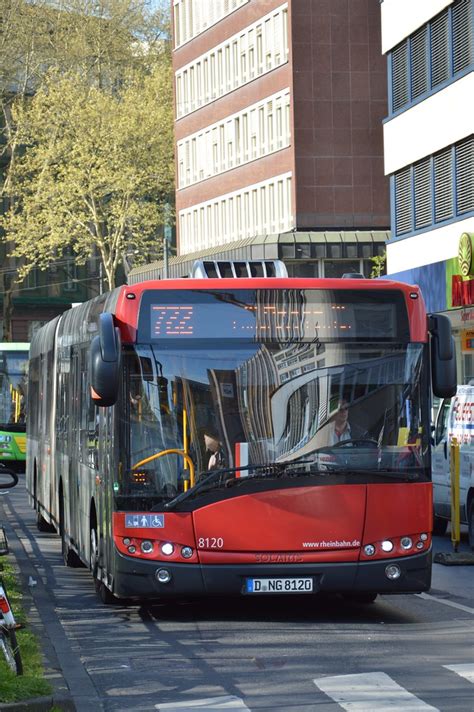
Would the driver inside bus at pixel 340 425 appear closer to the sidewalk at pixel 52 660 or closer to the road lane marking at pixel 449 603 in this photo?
the road lane marking at pixel 449 603

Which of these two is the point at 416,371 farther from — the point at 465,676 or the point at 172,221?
the point at 172,221

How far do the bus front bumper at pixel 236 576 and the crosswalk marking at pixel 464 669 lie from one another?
2300 millimetres

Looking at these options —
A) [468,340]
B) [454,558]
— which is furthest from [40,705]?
[468,340]

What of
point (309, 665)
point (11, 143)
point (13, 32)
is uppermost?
point (13, 32)

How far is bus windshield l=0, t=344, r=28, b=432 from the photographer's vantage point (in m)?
45.4

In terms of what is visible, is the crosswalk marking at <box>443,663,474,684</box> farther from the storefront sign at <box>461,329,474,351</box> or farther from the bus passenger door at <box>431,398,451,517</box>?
the storefront sign at <box>461,329,474,351</box>

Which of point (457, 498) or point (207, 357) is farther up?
point (207, 357)

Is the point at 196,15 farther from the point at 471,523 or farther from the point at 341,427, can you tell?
the point at 341,427

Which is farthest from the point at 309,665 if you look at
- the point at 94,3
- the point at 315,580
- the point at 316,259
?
the point at 94,3

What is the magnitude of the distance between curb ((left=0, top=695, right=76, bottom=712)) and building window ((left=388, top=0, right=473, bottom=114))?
102 feet

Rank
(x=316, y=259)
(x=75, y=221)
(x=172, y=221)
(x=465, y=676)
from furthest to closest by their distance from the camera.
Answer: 1. (x=172, y=221)
2. (x=75, y=221)
3. (x=316, y=259)
4. (x=465, y=676)

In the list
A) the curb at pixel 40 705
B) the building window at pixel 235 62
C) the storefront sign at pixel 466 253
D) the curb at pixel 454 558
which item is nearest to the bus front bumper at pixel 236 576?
the curb at pixel 40 705

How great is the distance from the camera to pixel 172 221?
79562 mm

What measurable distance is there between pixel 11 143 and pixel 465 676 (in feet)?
224
